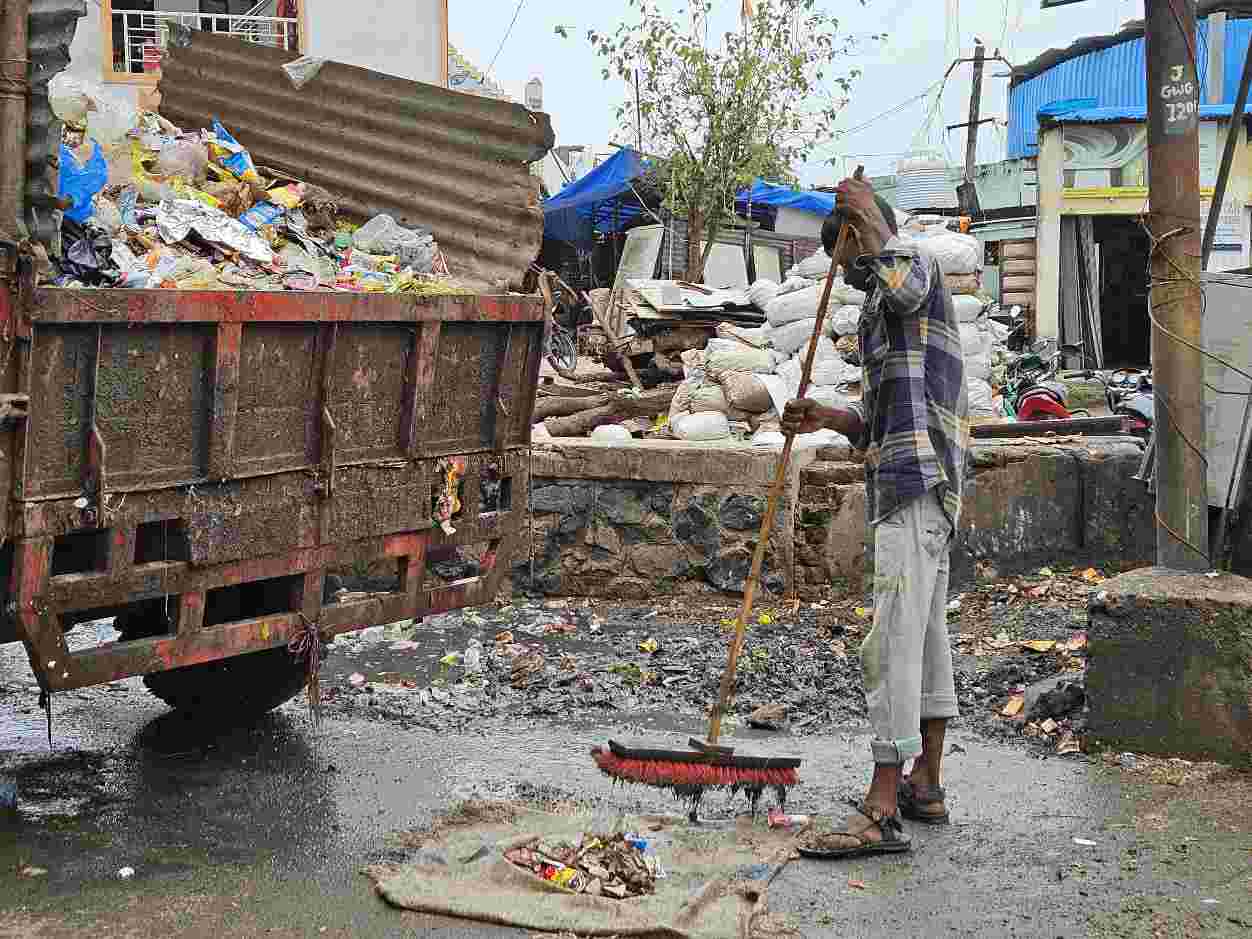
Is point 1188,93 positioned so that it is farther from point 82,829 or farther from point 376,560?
point 82,829

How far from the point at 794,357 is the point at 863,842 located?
656 cm

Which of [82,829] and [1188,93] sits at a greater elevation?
[1188,93]

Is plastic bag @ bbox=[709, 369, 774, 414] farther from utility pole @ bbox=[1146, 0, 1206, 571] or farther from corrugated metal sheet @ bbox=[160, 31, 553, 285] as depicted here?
utility pole @ bbox=[1146, 0, 1206, 571]

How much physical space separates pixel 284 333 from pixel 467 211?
4.89ft

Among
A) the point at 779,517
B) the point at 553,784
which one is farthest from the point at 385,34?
the point at 553,784

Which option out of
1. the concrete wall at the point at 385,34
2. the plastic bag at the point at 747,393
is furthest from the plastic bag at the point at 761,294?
the concrete wall at the point at 385,34

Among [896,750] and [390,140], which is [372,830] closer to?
[896,750]

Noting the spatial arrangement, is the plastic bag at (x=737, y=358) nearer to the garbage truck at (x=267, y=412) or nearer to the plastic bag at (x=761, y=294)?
the plastic bag at (x=761, y=294)

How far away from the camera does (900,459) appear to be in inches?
166

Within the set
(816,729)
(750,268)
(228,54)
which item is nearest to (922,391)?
(816,729)

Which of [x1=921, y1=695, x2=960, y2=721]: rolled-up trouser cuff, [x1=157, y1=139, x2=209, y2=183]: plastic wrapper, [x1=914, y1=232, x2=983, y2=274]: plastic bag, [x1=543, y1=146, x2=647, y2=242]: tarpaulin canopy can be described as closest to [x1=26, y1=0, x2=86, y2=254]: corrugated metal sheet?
[x1=157, y1=139, x2=209, y2=183]: plastic wrapper

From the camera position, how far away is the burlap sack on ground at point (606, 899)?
351 cm

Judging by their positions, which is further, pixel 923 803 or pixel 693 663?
pixel 693 663

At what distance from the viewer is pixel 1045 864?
400cm
